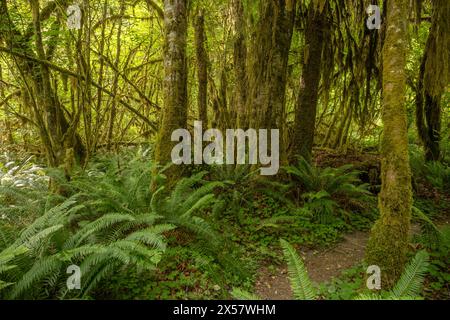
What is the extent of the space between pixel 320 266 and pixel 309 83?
3382 millimetres

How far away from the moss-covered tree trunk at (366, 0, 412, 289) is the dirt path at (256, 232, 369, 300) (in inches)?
34.1

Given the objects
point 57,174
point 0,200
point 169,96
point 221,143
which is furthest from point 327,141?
point 0,200

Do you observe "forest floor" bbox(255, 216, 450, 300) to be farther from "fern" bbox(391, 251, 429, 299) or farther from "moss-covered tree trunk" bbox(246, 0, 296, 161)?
"moss-covered tree trunk" bbox(246, 0, 296, 161)

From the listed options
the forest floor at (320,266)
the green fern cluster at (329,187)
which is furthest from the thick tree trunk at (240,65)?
the forest floor at (320,266)

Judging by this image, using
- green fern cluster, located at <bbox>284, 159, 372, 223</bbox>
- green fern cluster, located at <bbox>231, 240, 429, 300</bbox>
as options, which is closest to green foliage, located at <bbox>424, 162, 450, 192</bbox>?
green fern cluster, located at <bbox>284, 159, 372, 223</bbox>

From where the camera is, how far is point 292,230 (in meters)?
4.29

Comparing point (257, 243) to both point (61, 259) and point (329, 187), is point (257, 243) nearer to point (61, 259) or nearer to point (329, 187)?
point (329, 187)

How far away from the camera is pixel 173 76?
4371 millimetres

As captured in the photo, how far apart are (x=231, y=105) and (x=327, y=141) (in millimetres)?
3466

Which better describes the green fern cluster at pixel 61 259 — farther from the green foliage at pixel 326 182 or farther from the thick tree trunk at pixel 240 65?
the thick tree trunk at pixel 240 65

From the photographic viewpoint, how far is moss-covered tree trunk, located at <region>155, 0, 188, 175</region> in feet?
14.2

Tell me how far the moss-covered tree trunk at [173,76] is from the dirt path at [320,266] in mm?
2104

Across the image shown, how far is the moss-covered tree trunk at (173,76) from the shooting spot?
4336 millimetres

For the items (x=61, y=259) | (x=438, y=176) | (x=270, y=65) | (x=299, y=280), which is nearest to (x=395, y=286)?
(x=299, y=280)
